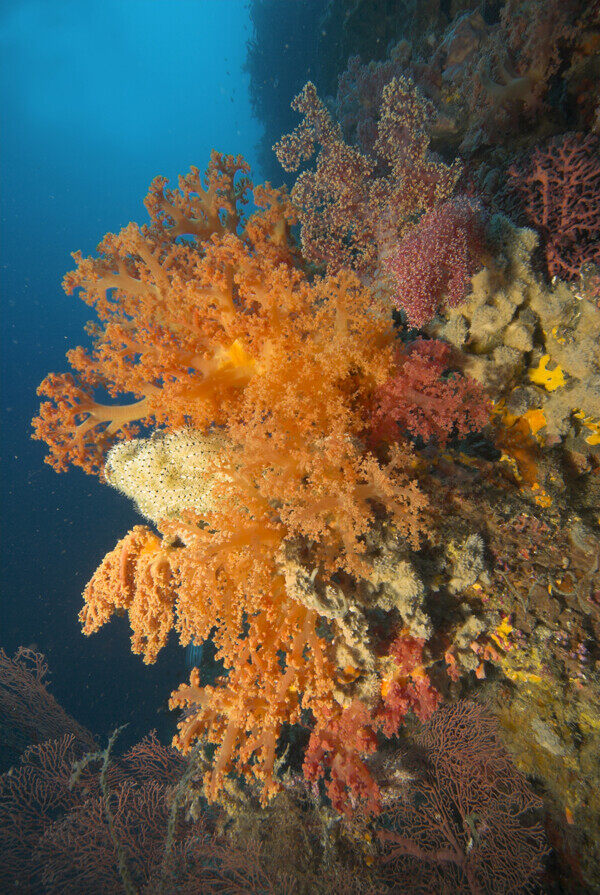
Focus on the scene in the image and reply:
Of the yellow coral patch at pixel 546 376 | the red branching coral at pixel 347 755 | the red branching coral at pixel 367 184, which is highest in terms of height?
the red branching coral at pixel 367 184

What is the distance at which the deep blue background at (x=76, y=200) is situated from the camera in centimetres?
1512

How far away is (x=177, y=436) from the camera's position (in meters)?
3.43

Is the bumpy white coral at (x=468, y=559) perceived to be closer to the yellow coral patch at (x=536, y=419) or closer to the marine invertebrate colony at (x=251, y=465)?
the marine invertebrate colony at (x=251, y=465)

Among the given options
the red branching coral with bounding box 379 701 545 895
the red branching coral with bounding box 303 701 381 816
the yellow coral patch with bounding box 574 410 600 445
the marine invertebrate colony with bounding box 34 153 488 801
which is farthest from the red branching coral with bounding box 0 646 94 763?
the yellow coral patch with bounding box 574 410 600 445

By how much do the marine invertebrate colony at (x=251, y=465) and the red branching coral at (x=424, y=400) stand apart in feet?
0.20

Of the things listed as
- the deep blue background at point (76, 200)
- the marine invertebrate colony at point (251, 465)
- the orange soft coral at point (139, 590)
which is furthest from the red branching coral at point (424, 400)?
the deep blue background at point (76, 200)

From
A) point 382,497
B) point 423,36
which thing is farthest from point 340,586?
point 423,36

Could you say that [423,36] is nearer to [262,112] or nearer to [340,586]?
[340,586]

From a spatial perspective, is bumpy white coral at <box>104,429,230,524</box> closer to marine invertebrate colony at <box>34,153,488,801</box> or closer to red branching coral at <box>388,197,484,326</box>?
marine invertebrate colony at <box>34,153,488,801</box>

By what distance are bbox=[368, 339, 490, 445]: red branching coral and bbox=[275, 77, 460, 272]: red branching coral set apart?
1.31m

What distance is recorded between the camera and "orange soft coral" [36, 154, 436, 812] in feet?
8.50

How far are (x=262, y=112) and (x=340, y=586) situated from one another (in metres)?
26.9

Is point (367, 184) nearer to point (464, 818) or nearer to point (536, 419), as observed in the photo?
point (536, 419)

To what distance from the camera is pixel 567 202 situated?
3.17 m
